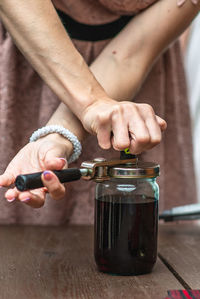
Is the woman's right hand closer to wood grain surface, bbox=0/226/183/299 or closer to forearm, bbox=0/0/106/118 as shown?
forearm, bbox=0/0/106/118

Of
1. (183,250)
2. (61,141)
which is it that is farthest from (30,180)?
(183,250)

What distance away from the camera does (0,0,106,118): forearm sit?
906 mm

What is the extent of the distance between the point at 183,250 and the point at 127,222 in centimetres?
24

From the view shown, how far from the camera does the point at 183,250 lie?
37.3 inches

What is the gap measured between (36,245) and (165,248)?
0.25 m

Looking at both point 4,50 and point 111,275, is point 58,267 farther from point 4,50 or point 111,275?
point 4,50

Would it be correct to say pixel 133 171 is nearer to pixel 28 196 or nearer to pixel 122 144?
pixel 122 144

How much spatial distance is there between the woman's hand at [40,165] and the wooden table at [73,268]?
119 mm

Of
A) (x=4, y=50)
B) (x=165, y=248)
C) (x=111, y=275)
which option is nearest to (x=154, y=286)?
(x=111, y=275)

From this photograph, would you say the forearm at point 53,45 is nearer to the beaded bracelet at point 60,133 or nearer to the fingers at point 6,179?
the beaded bracelet at point 60,133

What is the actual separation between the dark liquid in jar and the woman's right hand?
0.27 ft

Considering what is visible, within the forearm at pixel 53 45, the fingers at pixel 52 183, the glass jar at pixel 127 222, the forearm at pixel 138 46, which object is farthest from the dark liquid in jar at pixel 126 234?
the forearm at pixel 138 46

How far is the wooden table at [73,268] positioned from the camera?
0.71 metres

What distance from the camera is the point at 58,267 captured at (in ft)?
2.66
